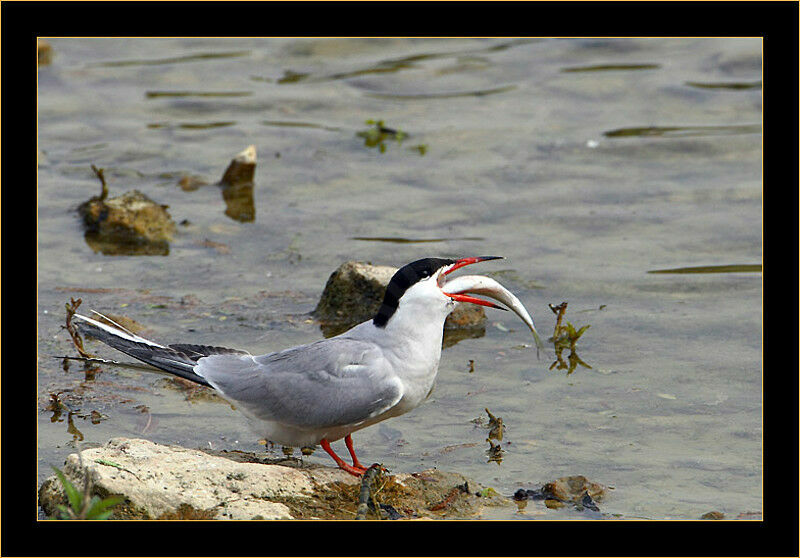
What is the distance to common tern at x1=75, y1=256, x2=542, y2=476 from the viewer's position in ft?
14.4

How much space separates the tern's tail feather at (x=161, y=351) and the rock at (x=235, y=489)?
414 mm

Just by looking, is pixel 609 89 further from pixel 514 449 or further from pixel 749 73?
pixel 514 449

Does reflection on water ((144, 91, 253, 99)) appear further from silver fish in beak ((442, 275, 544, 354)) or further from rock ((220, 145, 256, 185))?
silver fish in beak ((442, 275, 544, 354))

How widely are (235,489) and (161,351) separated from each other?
93 cm

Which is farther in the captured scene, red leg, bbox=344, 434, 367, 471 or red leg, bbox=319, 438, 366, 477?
red leg, bbox=344, 434, 367, 471

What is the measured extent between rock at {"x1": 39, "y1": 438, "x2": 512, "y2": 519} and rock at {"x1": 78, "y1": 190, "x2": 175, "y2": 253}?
Answer: 3530mm

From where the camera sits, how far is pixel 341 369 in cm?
445

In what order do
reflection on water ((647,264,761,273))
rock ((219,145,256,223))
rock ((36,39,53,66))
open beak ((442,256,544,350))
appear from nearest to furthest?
1. open beak ((442,256,544,350))
2. reflection on water ((647,264,761,273))
3. rock ((219,145,256,223))
4. rock ((36,39,53,66))

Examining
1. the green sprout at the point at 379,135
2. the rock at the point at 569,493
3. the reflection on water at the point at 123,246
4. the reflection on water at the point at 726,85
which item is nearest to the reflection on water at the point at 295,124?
the green sprout at the point at 379,135

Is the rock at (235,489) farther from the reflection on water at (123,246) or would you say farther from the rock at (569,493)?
the reflection on water at (123,246)

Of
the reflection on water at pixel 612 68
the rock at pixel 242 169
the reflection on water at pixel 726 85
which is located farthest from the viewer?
the reflection on water at pixel 612 68

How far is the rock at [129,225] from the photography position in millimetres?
7613

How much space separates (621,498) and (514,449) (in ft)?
2.06

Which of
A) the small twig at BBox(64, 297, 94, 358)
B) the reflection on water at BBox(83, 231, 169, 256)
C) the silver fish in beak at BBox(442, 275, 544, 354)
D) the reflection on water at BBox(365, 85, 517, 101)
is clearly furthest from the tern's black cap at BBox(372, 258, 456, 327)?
the reflection on water at BBox(365, 85, 517, 101)
